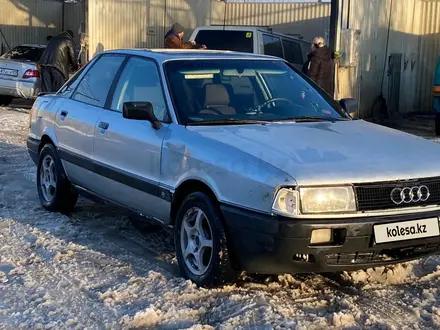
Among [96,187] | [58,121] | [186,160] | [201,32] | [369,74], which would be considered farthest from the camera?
[369,74]

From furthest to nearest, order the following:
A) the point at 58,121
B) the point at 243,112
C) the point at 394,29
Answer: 1. the point at 394,29
2. the point at 58,121
3. the point at 243,112

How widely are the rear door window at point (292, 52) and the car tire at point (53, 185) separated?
838 cm

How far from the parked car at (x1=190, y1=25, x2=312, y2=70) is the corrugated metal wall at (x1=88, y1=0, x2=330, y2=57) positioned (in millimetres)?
4245

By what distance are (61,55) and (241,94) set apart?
32.5 ft

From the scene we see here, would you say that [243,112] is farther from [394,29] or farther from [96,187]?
[394,29]

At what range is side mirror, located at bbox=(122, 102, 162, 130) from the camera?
16.5ft

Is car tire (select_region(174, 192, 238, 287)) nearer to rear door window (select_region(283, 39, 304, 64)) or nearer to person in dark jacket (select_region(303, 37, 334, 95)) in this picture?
person in dark jacket (select_region(303, 37, 334, 95))

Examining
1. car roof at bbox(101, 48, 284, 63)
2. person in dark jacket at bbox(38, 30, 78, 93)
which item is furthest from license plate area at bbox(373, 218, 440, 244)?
person in dark jacket at bbox(38, 30, 78, 93)

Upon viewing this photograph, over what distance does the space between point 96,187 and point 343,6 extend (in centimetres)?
Result: 935

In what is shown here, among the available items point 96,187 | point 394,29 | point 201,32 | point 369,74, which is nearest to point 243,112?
point 96,187

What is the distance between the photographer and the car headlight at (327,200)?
4023mm

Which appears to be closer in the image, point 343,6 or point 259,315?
point 259,315

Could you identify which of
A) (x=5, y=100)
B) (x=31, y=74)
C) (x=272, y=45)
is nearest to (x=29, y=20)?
(x=5, y=100)

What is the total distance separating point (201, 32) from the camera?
13.7m
